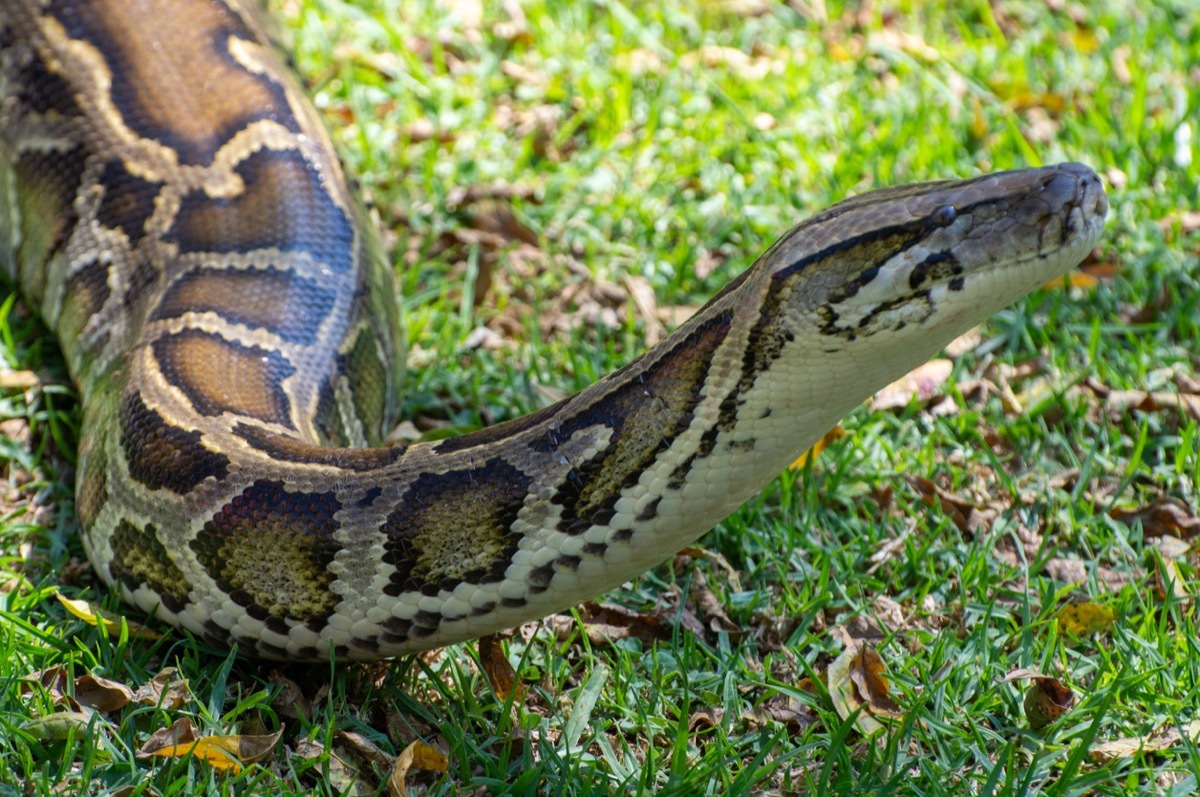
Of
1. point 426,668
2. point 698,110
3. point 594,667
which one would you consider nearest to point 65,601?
point 426,668

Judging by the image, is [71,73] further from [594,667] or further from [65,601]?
[594,667]

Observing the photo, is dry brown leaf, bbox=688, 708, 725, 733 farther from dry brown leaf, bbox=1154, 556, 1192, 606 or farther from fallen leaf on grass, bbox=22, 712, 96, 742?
fallen leaf on grass, bbox=22, 712, 96, 742

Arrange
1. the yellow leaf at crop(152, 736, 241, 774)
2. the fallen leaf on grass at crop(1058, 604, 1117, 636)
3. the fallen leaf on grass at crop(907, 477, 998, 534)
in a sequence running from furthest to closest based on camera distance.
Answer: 1. the fallen leaf on grass at crop(907, 477, 998, 534)
2. the fallen leaf on grass at crop(1058, 604, 1117, 636)
3. the yellow leaf at crop(152, 736, 241, 774)

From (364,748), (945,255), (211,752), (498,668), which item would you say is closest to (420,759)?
(364,748)

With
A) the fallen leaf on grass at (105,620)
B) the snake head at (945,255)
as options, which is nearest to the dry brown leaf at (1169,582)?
the snake head at (945,255)

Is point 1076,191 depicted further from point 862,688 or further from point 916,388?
point 916,388

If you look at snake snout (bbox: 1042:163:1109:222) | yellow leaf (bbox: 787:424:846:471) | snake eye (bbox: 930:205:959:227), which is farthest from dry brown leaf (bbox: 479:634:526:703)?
snake snout (bbox: 1042:163:1109:222)
